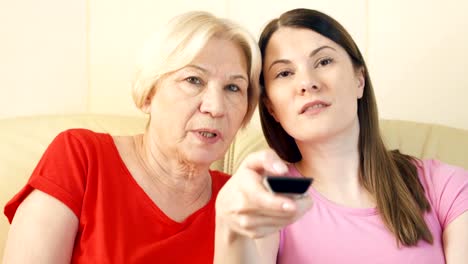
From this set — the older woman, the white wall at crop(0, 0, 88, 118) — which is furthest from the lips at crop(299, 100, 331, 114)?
the white wall at crop(0, 0, 88, 118)

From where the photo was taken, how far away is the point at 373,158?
1212 mm

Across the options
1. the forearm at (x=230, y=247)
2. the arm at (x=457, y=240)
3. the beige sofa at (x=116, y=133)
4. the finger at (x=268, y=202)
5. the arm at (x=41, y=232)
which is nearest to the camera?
the finger at (x=268, y=202)

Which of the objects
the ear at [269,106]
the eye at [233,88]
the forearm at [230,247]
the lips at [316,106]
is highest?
the eye at [233,88]

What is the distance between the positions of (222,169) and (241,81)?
0.43 metres

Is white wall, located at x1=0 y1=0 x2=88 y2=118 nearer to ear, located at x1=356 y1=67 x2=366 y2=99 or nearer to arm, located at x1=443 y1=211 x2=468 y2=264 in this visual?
ear, located at x1=356 y1=67 x2=366 y2=99

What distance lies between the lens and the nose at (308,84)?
112 centimetres

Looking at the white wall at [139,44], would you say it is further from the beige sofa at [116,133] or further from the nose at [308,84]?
the nose at [308,84]

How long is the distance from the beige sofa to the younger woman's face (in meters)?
0.22

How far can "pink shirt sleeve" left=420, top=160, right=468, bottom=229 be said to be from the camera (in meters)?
1.11

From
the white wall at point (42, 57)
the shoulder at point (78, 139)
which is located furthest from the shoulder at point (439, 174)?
the white wall at point (42, 57)

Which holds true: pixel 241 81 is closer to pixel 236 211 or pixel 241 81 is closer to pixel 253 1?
pixel 236 211

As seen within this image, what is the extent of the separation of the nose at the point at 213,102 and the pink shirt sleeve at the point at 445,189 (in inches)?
18.9

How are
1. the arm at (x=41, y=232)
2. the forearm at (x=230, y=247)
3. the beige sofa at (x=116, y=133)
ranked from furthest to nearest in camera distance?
1. the beige sofa at (x=116, y=133)
2. the arm at (x=41, y=232)
3. the forearm at (x=230, y=247)

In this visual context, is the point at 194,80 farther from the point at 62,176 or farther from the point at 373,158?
the point at 373,158
